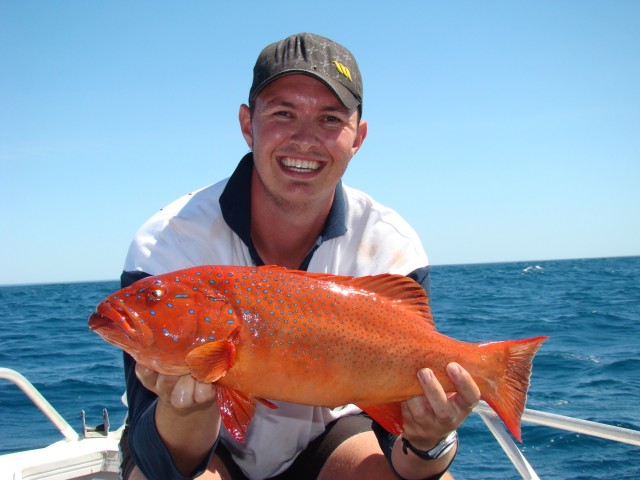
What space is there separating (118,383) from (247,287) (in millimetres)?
10762

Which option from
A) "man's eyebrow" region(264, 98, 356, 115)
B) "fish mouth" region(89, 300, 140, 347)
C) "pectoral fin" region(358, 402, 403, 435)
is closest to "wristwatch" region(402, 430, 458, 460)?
"pectoral fin" region(358, 402, 403, 435)

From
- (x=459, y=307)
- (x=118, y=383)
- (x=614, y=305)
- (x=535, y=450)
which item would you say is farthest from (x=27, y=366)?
(x=614, y=305)

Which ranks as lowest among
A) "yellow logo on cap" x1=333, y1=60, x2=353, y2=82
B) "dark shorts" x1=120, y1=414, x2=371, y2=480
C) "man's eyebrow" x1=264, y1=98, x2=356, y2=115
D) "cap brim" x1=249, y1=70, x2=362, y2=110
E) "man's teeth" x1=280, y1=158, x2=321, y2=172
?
"dark shorts" x1=120, y1=414, x2=371, y2=480

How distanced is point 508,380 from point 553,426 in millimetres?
1431

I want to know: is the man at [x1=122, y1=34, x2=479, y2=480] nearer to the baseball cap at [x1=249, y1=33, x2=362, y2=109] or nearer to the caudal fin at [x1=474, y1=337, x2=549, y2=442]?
the baseball cap at [x1=249, y1=33, x2=362, y2=109]

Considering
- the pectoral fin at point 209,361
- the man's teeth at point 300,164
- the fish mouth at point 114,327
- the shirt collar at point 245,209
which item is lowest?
the pectoral fin at point 209,361

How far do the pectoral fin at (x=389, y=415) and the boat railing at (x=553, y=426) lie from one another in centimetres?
147

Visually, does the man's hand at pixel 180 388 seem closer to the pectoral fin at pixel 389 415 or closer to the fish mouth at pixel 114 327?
the fish mouth at pixel 114 327

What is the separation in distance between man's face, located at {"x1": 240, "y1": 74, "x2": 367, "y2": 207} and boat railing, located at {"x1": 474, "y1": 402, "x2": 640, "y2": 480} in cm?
224

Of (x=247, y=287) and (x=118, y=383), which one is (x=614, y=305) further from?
(x=247, y=287)

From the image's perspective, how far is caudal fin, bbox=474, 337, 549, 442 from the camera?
3246 millimetres

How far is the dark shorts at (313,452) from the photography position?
3.89 m

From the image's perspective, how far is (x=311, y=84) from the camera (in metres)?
3.80

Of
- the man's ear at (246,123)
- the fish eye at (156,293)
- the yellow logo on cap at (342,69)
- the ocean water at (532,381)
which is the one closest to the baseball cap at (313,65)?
the yellow logo on cap at (342,69)
